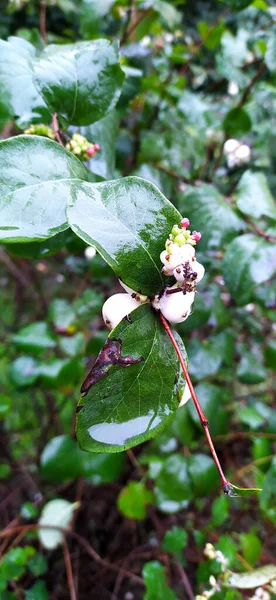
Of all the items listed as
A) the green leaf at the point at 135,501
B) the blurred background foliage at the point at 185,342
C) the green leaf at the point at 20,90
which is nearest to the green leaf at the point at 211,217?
the blurred background foliage at the point at 185,342

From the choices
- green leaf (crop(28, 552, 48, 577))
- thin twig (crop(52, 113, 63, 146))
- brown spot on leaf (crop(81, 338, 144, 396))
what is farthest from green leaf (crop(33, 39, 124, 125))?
green leaf (crop(28, 552, 48, 577))

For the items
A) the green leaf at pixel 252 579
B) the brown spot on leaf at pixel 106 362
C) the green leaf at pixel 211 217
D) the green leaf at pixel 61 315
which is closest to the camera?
the brown spot on leaf at pixel 106 362

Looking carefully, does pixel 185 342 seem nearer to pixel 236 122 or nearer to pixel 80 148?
pixel 236 122

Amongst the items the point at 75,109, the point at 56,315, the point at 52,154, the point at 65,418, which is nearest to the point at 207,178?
A: the point at 56,315

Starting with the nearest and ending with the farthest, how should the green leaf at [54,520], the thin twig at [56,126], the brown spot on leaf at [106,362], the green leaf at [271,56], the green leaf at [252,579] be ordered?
the brown spot on leaf at [106,362] < the thin twig at [56,126] < the green leaf at [252,579] < the green leaf at [271,56] < the green leaf at [54,520]

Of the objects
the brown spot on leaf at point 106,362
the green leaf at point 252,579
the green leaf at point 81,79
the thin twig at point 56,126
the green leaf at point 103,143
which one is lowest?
the green leaf at point 252,579

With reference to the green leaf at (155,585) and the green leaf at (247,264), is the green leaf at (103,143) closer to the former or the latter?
the green leaf at (247,264)

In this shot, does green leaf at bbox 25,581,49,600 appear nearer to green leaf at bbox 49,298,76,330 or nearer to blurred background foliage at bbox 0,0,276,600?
blurred background foliage at bbox 0,0,276,600
